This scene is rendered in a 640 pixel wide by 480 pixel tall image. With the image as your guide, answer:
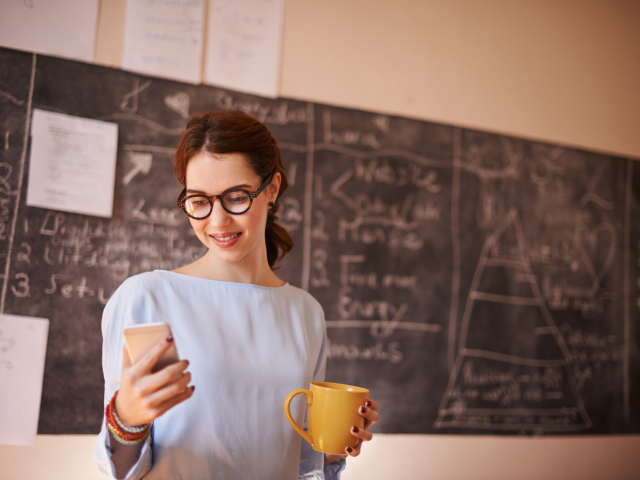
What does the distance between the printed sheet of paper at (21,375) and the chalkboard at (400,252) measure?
30 millimetres

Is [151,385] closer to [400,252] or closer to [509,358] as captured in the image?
[400,252]

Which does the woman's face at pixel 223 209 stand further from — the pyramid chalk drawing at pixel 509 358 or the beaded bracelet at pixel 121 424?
the pyramid chalk drawing at pixel 509 358

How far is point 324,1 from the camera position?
1.98m

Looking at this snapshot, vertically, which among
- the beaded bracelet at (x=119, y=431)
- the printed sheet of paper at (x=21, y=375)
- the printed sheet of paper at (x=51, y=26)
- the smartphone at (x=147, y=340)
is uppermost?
the printed sheet of paper at (x=51, y=26)

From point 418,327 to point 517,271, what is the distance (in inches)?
23.4

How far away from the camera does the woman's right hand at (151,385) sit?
0.61 meters

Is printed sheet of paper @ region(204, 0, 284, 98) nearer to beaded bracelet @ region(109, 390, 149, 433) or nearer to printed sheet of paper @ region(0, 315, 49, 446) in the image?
printed sheet of paper @ region(0, 315, 49, 446)

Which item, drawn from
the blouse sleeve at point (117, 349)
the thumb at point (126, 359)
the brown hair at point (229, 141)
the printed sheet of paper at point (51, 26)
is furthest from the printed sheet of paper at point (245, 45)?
the thumb at point (126, 359)

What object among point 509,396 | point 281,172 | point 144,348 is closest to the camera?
point 144,348

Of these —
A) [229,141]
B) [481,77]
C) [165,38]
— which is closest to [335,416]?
[229,141]

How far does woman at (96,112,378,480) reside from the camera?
0.83 meters

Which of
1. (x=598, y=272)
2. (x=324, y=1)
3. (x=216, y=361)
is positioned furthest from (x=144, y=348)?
(x=598, y=272)

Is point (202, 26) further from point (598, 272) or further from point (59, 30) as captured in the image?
point (598, 272)

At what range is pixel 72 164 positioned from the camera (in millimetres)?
1607
